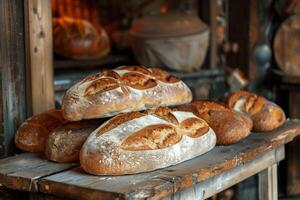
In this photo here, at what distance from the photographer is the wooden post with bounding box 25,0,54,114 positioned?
9.11 ft

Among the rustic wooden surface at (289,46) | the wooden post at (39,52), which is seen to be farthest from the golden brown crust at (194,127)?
the rustic wooden surface at (289,46)

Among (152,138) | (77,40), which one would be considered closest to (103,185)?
(152,138)

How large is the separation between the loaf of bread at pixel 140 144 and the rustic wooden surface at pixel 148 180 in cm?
3

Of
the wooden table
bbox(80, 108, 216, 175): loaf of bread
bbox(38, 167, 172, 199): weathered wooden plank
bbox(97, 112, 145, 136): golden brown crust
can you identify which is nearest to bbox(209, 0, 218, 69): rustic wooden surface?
the wooden table

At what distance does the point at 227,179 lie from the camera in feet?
8.01

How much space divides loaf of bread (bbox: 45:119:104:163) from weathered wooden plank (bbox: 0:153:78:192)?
0.10ft

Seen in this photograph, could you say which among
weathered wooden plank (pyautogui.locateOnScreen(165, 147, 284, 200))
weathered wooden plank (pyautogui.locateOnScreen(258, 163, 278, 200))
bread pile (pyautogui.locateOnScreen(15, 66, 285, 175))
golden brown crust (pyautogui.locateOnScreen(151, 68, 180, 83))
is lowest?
weathered wooden plank (pyautogui.locateOnScreen(258, 163, 278, 200))

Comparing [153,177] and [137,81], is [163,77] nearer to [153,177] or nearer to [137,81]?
[137,81]

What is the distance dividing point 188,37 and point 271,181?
1.80 m

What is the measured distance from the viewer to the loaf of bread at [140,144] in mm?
2078

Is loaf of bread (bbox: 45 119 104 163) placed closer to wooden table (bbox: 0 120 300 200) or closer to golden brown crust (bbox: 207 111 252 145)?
wooden table (bbox: 0 120 300 200)

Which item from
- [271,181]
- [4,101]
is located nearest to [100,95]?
[4,101]

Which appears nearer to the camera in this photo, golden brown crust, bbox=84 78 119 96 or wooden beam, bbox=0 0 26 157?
golden brown crust, bbox=84 78 119 96

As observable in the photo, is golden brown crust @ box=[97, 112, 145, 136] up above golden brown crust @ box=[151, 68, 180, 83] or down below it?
below
